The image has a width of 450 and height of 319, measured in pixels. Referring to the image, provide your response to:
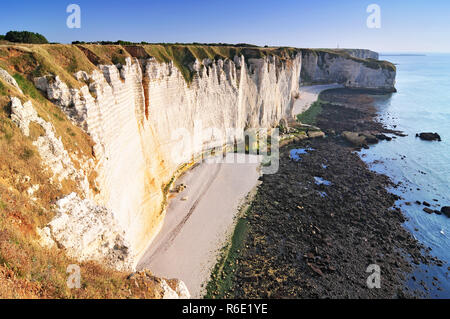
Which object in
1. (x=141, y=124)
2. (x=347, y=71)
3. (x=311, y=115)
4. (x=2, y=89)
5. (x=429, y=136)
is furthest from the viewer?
(x=347, y=71)

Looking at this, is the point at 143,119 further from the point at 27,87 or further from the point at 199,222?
the point at 199,222

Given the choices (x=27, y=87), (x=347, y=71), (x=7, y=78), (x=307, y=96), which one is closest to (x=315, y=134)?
(x=307, y=96)

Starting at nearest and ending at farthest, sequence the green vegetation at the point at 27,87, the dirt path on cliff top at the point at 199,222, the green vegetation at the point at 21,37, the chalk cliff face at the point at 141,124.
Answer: the chalk cliff face at the point at 141,124 < the green vegetation at the point at 27,87 < the dirt path on cliff top at the point at 199,222 < the green vegetation at the point at 21,37

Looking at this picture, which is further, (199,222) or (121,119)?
(199,222)

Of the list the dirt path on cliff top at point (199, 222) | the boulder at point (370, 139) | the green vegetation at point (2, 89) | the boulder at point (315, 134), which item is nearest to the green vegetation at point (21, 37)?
the green vegetation at point (2, 89)

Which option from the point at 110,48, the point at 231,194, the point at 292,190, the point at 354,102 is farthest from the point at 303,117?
the point at 110,48

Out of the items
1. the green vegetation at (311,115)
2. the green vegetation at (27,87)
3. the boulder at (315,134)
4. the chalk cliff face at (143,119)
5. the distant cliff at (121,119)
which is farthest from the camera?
the green vegetation at (311,115)

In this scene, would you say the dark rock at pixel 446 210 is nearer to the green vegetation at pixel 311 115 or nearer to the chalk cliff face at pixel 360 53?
the green vegetation at pixel 311 115
